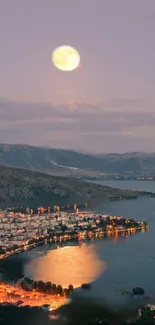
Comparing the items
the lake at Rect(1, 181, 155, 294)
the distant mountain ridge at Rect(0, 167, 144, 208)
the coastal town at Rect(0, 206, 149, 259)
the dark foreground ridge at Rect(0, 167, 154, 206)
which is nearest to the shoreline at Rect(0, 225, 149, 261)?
the coastal town at Rect(0, 206, 149, 259)

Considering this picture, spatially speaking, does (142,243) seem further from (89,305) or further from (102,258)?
(89,305)

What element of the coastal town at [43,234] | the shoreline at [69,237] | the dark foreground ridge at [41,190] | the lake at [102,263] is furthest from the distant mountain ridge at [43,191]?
the lake at [102,263]

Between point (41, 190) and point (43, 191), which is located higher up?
point (41, 190)

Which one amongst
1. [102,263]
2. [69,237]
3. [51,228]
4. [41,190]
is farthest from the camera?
[41,190]

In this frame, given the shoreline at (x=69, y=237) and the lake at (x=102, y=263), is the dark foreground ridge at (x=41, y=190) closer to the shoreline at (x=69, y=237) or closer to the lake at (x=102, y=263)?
the shoreline at (x=69, y=237)

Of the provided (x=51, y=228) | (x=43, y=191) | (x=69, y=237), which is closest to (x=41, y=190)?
(x=43, y=191)

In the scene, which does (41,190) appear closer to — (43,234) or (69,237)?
(43,234)

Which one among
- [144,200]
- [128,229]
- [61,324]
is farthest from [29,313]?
[144,200]
